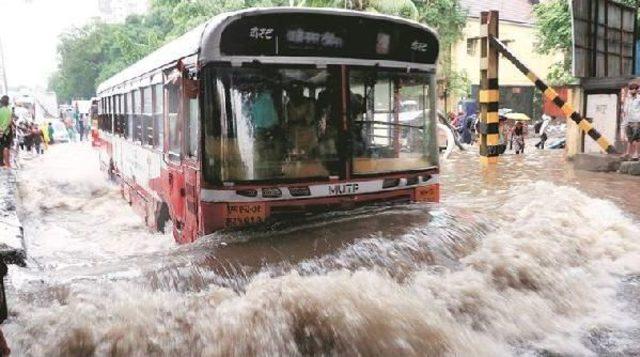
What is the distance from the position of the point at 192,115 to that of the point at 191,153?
0.36 meters

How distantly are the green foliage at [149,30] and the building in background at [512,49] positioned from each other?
659 cm

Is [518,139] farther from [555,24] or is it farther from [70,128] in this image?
[70,128]

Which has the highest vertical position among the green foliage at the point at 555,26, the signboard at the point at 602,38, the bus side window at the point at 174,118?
the green foliage at the point at 555,26

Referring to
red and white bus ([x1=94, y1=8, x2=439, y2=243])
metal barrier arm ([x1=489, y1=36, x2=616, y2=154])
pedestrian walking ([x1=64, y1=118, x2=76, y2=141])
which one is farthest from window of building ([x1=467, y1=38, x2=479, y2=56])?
red and white bus ([x1=94, y1=8, x2=439, y2=243])

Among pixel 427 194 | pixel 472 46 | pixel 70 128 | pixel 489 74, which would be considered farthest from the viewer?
pixel 70 128

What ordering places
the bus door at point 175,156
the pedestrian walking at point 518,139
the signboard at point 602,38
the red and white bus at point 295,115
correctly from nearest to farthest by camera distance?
1. the red and white bus at point 295,115
2. the bus door at point 175,156
3. the signboard at point 602,38
4. the pedestrian walking at point 518,139

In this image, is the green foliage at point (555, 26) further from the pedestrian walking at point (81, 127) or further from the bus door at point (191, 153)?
the pedestrian walking at point (81, 127)

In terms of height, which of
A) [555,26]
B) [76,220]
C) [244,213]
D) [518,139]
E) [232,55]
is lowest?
[76,220]

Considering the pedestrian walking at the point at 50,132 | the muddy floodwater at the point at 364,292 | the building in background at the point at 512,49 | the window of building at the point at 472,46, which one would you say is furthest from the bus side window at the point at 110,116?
the window of building at the point at 472,46

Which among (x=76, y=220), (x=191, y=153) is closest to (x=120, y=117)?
(x=76, y=220)

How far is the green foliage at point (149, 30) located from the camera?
68.5 ft

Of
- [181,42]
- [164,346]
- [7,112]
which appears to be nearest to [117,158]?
[7,112]

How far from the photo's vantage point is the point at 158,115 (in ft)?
24.6

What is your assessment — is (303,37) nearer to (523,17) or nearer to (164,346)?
(164,346)
